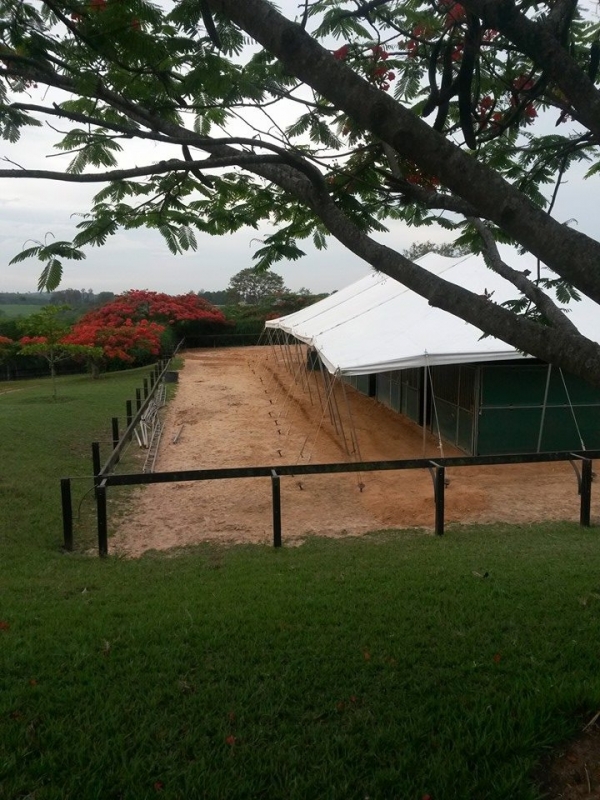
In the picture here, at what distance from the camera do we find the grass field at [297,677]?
8.45 ft

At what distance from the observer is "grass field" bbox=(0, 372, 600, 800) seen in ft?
8.45

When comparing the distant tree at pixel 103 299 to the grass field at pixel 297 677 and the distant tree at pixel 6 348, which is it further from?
the grass field at pixel 297 677

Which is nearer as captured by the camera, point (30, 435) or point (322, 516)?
point (322, 516)

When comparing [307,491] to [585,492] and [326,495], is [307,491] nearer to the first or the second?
[326,495]

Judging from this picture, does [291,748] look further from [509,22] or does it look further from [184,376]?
[184,376]

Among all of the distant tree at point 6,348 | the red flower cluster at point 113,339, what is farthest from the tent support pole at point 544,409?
the distant tree at point 6,348

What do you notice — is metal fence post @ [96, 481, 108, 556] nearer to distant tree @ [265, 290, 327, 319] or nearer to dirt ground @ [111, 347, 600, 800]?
dirt ground @ [111, 347, 600, 800]

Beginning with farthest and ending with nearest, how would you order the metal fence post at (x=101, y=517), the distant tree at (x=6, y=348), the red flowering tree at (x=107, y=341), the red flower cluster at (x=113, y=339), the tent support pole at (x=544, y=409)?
the distant tree at (x=6, y=348) < the red flower cluster at (x=113, y=339) < the red flowering tree at (x=107, y=341) < the tent support pole at (x=544, y=409) < the metal fence post at (x=101, y=517)

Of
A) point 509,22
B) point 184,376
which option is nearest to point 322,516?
point 509,22

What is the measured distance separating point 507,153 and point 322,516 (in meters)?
5.07

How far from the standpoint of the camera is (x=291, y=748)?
2736 mm

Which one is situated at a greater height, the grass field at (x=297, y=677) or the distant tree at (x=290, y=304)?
the distant tree at (x=290, y=304)

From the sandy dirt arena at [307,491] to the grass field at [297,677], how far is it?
196 cm

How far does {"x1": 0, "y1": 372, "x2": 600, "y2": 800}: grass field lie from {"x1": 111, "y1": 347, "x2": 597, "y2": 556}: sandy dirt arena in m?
1.96
